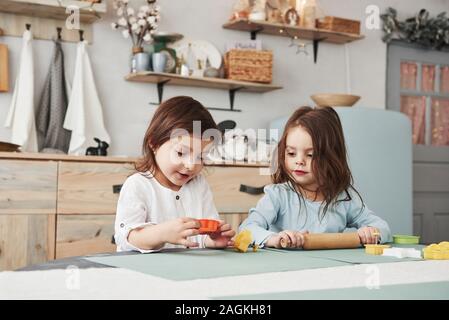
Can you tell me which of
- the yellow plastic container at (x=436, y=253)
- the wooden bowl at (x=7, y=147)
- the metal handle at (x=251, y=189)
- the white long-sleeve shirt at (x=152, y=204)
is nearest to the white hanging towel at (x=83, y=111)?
the wooden bowl at (x=7, y=147)

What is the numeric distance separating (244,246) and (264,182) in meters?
2.16

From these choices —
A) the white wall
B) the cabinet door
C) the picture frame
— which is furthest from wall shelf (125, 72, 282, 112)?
the cabinet door

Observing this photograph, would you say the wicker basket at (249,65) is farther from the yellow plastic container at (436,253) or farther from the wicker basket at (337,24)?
the yellow plastic container at (436,253)

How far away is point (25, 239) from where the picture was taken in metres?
2.92

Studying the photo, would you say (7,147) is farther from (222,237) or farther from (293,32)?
(293,32)

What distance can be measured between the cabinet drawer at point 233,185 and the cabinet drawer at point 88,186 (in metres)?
0.50

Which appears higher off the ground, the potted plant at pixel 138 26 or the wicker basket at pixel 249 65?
the potted plant at pixel 138 26

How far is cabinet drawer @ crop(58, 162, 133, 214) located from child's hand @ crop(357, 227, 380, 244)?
170 cm

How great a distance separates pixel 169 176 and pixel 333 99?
2.50 m

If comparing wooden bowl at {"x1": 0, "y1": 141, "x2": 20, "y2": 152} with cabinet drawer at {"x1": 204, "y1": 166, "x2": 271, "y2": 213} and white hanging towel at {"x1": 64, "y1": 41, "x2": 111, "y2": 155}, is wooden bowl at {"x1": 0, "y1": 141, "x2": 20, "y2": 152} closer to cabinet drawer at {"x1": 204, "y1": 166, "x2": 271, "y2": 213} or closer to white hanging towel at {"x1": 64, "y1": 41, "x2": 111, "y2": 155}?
white hanging towel at {"x1": 64, "y1": 41, "x2": 111, "y2": 155}

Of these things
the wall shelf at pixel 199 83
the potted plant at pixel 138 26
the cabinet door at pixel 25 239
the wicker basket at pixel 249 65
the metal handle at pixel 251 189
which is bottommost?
the cabinet door at pixel 25 239

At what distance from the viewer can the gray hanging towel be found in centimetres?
346

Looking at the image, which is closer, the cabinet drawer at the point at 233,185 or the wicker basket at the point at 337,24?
the cabinet drawer at the point at 233,185

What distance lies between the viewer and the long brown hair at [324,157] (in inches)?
72.4
